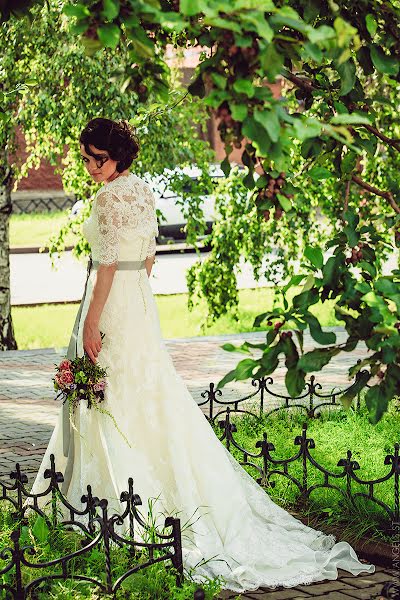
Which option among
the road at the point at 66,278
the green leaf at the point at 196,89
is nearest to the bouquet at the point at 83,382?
the green leaf at the point at 196,89

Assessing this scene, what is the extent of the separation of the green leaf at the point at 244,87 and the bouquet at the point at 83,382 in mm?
2681

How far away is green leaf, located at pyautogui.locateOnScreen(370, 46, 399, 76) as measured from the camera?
3.28 meters

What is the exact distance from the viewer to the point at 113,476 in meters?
5.10

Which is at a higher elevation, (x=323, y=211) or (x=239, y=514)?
(x=323, y=211)

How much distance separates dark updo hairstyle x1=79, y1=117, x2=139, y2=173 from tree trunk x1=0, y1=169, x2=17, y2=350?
18.8 ft

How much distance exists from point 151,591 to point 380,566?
122 cm

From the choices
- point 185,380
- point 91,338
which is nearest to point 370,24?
point 91,338

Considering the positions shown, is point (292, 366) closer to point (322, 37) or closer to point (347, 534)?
point (322, 37)

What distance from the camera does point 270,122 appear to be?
2.73 metres

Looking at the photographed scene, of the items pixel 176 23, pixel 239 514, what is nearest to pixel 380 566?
pixel 239 514

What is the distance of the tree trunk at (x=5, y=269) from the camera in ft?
35.6

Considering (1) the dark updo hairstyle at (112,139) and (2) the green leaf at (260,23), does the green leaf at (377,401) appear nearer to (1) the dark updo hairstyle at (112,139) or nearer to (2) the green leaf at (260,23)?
(2) the green leaf at (260,23)

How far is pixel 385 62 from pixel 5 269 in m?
8.11

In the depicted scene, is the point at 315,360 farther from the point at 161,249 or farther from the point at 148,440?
the point at 161,249
